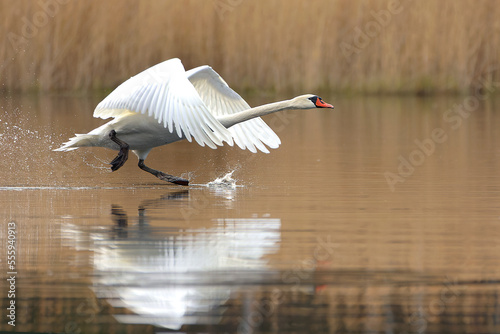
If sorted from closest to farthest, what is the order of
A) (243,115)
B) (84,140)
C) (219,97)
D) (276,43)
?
1. (243,115)
2. (84,140)
3. (219,97)
4. (276,43)

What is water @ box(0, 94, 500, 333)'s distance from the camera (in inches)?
159

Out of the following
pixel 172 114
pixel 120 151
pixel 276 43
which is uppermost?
pixel 276 43

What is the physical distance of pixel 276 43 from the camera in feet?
63.2

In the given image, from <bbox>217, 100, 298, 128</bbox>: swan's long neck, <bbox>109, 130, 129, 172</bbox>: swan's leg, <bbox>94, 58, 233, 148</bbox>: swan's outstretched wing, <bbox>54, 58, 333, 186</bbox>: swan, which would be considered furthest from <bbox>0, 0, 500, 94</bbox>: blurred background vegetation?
<bbox>94, 58, 233, 148</bbox>: swan's outstretched wing

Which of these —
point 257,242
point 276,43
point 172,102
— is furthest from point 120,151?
point 276,43

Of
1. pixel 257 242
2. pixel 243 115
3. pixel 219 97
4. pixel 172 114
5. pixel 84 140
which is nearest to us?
pixel 257 242

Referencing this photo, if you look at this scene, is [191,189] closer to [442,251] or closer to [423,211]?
[423,211]

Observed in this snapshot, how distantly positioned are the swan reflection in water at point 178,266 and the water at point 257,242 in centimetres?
1

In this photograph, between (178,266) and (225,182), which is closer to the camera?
(178,266)

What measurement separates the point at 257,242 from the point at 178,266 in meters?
0.81

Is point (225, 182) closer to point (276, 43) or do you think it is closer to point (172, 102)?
point (172, 102)

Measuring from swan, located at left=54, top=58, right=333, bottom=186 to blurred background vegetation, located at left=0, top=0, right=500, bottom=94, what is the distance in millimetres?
9673

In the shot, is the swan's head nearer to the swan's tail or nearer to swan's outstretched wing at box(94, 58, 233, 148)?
swan's outstretched wing at box(94, 58, 233, 148)

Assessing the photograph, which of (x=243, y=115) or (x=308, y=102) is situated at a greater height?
(x=308, y=102)
